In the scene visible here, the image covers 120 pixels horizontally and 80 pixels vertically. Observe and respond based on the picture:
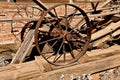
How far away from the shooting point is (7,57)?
556 cm

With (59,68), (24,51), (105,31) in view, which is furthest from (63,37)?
(105,31)

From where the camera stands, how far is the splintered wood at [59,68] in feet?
13.2

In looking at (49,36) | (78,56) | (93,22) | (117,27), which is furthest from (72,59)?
(93,22)

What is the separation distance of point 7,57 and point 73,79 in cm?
186

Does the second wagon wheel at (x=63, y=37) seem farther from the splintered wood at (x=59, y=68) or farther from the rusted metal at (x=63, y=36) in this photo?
the splintered wood at (x=59, y=68)

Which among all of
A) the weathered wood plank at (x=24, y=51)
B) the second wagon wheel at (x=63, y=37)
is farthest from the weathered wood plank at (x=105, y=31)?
the weathered wood plank at (x=24, y=51)

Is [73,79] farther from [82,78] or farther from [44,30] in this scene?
[44,30]

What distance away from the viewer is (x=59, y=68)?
443 centimetres

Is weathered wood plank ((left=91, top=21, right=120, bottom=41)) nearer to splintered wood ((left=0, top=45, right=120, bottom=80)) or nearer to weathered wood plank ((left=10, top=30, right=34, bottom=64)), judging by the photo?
splintered wood ((left=0, top=45, right=120, bottom=80))

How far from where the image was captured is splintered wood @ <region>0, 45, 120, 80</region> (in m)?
4.04

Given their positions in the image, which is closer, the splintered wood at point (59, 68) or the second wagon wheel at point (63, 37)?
the splintered wood at point (59, 68)

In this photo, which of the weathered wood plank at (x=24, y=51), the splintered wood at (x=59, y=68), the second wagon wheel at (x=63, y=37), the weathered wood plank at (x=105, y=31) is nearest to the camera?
the splintered wood at (x=59, y=68)

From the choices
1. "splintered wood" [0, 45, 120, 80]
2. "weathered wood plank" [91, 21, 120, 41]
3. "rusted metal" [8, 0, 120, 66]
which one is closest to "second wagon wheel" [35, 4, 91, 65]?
"rusted metal" [8, 0, 120, 66]

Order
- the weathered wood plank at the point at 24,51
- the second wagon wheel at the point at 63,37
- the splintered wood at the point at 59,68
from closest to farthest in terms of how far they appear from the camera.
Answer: the splintered wood at the point at 59,68
the weathered wood plank at the point at 24,51
the second wagon wheel at the point at 63,37
